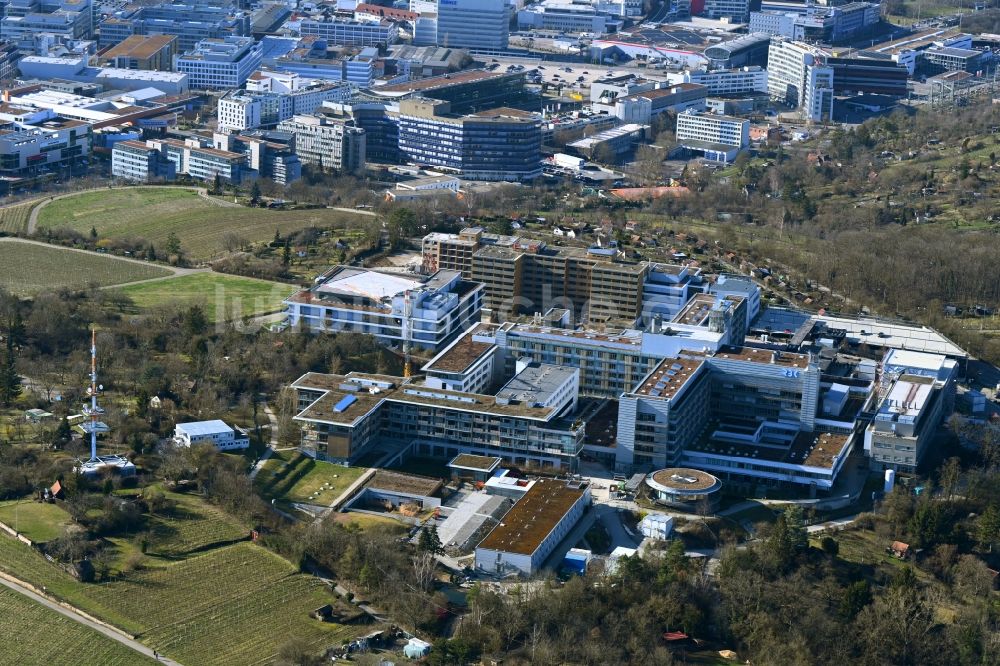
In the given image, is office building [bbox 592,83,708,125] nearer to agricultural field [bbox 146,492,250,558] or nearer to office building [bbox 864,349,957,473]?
office building [bbox 864,349,957,473]

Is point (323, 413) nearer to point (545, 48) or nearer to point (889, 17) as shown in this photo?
point (545, 48)

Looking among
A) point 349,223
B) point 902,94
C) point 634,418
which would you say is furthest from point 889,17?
point 634,418

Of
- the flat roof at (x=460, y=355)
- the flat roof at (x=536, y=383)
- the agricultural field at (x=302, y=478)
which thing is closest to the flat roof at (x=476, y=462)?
the flat roof at (x=536, y=383)

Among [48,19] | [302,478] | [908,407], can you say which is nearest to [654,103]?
[48,19]

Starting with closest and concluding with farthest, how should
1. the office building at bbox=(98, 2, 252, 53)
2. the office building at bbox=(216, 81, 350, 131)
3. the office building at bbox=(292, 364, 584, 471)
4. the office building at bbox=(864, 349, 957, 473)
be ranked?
the office building at bbox=(292, 364, 584, 471) → the office building at bbox=(864, 349, 957, 473) → the office building at bbox=(216, 81, 350, 131) → the office building at bbox=(98, 2, 252, 53)

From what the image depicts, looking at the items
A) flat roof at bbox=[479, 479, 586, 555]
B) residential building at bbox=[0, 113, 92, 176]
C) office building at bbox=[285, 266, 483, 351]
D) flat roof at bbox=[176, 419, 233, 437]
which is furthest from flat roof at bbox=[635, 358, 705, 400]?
residential building at bbox=[0, 113, 92, 176]

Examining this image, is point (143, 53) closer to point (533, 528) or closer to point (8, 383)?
point (8, 383)
